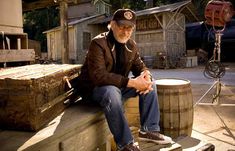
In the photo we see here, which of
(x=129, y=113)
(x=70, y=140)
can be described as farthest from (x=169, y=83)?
(x=70, y=140)

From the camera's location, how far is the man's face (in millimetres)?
3189

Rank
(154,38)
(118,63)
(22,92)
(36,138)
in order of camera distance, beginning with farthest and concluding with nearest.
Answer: (154,38) → (118,63) → (22,92) → (36,138)

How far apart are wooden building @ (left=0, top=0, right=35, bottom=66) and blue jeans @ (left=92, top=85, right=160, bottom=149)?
197 cm

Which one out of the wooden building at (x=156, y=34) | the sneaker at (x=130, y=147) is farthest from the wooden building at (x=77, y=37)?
the sneaker at (x=130, y=147)

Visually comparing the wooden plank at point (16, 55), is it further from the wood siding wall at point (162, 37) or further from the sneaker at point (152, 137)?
the wood siding wall at point (162, 37)

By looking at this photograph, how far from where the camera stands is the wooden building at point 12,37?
4414mm

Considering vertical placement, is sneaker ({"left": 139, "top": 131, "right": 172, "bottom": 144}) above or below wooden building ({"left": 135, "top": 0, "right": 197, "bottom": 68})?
below

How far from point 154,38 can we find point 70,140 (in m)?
18.3

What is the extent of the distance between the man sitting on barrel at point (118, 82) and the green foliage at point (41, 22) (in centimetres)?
3098

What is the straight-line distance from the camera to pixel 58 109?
281cm

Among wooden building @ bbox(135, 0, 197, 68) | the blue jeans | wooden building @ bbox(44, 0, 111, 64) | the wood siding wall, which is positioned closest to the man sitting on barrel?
the blue jeans

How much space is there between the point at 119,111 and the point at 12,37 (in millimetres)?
2861

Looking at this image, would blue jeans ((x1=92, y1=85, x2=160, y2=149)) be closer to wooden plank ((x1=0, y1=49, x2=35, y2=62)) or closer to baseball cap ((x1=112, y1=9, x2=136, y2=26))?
baseball cap ((x1=112, y1=9, x2=136, y2=26))

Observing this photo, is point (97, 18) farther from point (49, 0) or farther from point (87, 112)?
point (87, 112)
